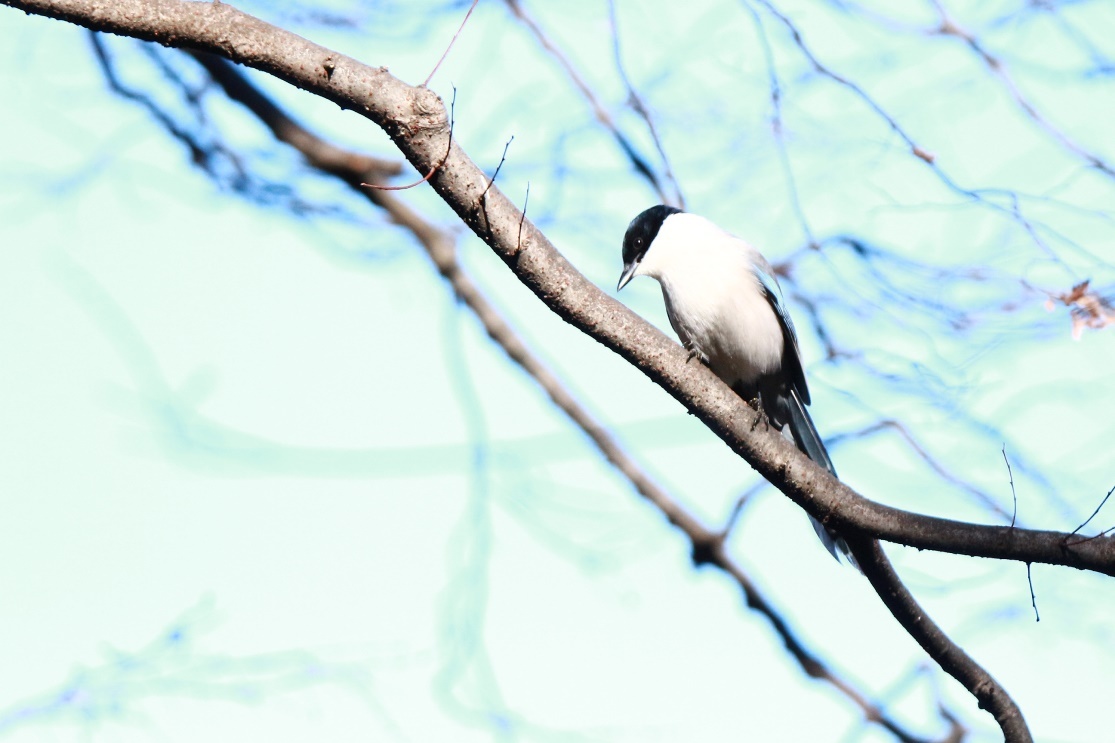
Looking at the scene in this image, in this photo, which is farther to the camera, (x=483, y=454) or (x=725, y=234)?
(x=483, y=454)

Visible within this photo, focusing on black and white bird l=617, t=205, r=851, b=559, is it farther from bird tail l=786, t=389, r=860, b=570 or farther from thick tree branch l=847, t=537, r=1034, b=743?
thick tree branch l=847, t=537, r=1034, b=743

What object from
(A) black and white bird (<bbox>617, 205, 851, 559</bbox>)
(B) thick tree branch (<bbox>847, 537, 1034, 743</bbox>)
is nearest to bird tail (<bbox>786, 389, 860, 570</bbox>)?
(A) black and white bird (<bbox>617, 205, 851, 559</bbox>)

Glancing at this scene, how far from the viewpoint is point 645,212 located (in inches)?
191

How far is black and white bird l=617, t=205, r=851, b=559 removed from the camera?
4.23m

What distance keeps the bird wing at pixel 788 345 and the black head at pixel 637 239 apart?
1.71 ft

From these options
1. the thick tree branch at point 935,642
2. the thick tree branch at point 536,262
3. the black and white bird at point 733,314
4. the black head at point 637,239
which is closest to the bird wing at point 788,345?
the black and white bird at point 733,314

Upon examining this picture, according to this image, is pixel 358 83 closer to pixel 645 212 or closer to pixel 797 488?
pixel 797 488

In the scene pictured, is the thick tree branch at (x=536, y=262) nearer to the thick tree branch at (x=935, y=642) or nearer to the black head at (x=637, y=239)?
the thick tree branch at (x=935, y=642)

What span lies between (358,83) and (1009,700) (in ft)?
9.12

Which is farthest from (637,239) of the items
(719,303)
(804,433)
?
(804,433)

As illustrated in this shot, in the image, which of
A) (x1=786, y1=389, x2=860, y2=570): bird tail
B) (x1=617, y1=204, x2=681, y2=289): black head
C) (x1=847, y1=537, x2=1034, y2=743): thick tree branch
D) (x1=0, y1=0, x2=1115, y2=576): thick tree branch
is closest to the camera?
(x1=0, y1=0, x2=1115, y2=576): thick tree branch

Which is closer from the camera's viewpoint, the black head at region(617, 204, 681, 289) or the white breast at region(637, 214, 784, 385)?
the white breast at region(637, 214, 784, 385)

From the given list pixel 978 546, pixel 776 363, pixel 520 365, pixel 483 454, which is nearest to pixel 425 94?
pixel 978 546

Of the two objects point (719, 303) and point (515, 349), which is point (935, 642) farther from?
point (515, 349)
